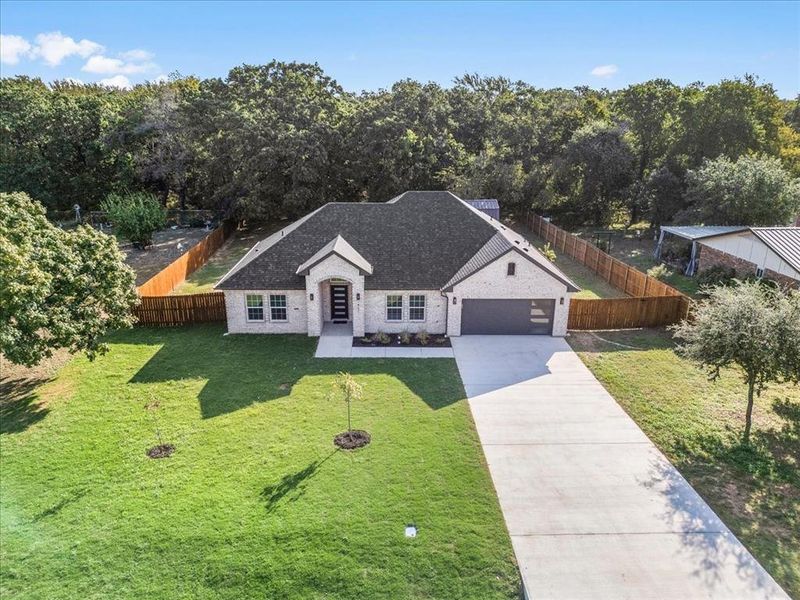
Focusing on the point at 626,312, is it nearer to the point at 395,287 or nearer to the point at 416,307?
the point at 416,307

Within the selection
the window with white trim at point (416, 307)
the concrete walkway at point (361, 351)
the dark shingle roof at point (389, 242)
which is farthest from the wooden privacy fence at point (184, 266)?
the window with white trim at point (416, 307)

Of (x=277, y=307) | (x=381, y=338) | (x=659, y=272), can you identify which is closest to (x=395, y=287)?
(x=381, y=338)

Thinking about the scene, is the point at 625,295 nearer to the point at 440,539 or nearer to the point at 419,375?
the point at 419,375

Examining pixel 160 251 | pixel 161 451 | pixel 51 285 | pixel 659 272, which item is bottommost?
pixel 161 451

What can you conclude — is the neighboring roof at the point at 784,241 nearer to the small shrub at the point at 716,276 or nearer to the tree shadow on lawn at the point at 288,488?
the small shrub at the point at 716,276

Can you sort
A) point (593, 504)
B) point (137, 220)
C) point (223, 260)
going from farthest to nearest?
point (137, 220) < point (223, 260) < point (593, 504)

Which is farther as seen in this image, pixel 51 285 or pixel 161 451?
pixel 51 285

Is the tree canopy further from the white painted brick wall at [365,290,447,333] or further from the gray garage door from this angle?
the gray garage door
